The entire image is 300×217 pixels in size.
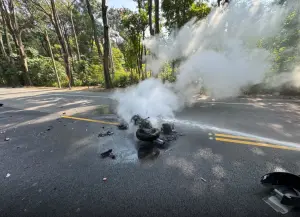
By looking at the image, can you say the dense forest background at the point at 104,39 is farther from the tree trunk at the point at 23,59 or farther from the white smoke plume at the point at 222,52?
the white smoke plume at the point at 222,52

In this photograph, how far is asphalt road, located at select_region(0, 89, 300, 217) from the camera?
1.94 meters

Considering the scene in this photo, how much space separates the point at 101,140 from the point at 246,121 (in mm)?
4155

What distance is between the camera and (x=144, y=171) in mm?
2602

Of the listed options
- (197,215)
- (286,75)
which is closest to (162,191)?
(197,215)

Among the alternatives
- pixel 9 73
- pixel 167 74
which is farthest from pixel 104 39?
pixel 9 73

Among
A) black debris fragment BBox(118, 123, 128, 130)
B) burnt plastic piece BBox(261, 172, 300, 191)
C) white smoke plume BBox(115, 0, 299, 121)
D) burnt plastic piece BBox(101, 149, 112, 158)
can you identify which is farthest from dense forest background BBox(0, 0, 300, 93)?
burnt plastic piece BBox(261, 172, 300, 191)

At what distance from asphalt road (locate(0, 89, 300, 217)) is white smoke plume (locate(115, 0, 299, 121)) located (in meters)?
2.13

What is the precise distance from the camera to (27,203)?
207 centimetres

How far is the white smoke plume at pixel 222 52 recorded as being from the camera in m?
6.08

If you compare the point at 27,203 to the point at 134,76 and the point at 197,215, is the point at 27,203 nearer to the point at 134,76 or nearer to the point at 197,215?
the point at 197,215

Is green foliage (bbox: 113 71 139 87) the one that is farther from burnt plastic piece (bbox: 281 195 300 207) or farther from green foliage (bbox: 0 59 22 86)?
green foliage (bbox: 0 59 22 86)

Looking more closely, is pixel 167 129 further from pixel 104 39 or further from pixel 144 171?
pixel 104 39

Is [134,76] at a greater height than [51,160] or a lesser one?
greater

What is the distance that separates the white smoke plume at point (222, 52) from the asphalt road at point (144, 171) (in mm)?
2134
